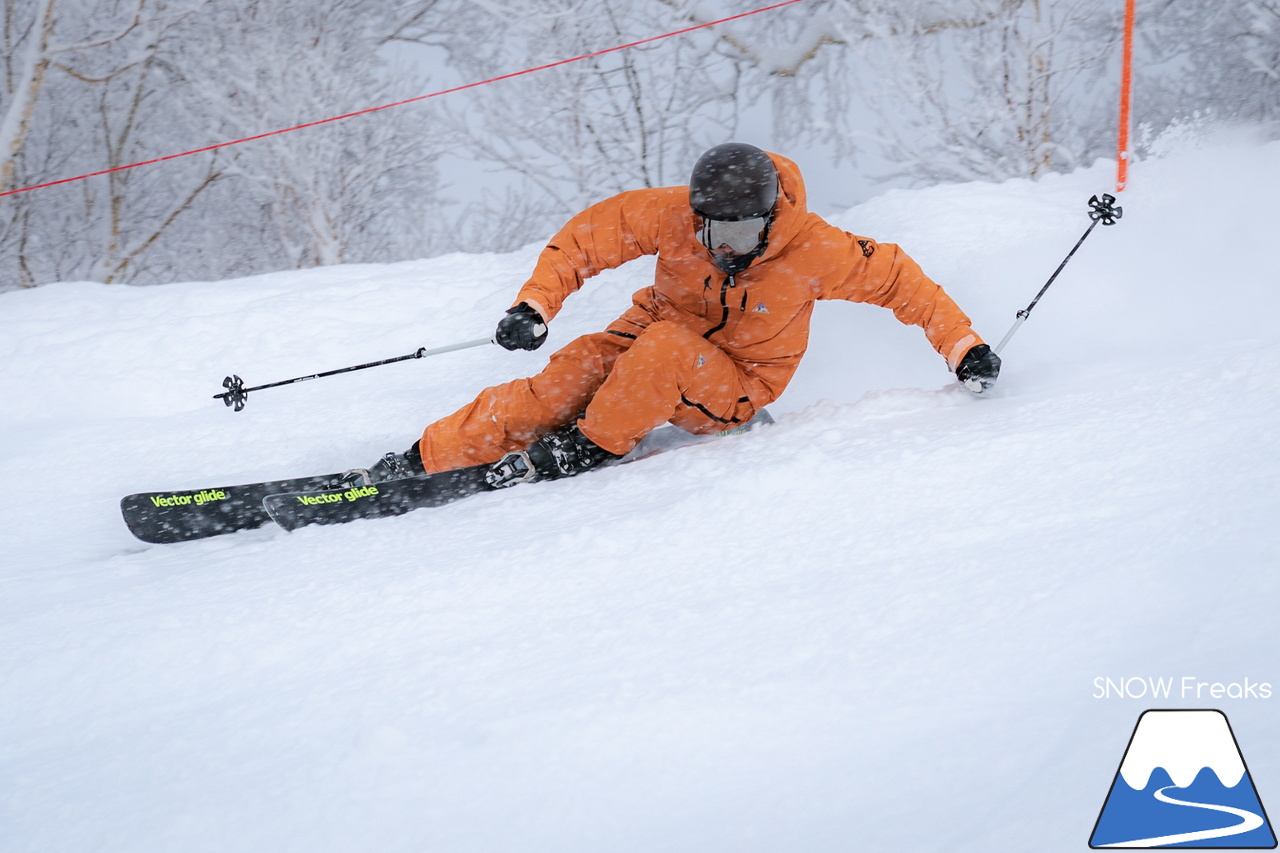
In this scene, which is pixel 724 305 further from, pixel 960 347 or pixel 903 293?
pixel 960 347

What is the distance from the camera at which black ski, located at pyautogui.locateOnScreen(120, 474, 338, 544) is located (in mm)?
2488

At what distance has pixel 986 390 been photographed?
2555 millimetres

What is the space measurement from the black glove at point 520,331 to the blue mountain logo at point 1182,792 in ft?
5.55

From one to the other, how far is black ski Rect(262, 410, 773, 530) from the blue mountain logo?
5.86ft

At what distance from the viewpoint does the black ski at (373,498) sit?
2410 mm

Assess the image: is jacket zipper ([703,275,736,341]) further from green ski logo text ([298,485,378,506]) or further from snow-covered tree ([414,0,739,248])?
snow-covered tree ([414,0,739,248])

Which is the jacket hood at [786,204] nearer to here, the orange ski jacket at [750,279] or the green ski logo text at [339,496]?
the orange ski jacket at [750,279]

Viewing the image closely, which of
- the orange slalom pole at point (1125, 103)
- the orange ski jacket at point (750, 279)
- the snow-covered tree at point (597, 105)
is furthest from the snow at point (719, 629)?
the snow-covered tree at point (597, 105)

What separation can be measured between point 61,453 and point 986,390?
326 cm

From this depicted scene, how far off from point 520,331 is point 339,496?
69 cm

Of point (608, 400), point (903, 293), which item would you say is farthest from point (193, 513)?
point (903, 293)

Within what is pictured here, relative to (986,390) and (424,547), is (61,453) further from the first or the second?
(986,390)

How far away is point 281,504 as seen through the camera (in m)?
2.40

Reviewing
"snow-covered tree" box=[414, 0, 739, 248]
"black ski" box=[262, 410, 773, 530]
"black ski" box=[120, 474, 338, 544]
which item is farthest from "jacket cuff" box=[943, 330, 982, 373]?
"snow-covered tree" box=[414, 0, 739, 248]
